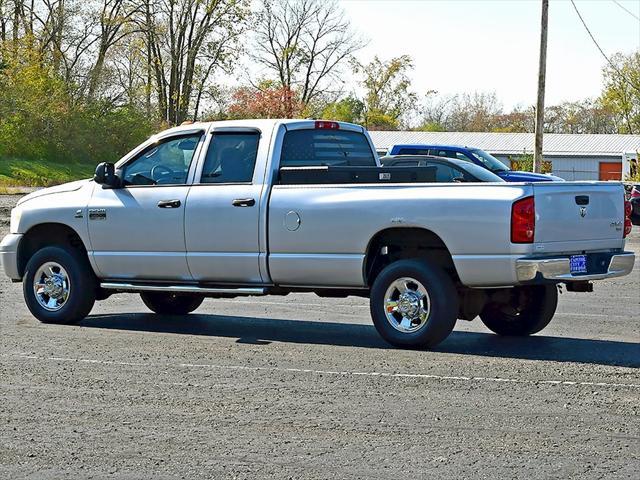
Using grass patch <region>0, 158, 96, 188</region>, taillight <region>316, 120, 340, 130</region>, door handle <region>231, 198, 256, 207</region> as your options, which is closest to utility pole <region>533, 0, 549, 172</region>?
taillight <region>316, 120, 340, 130</region>

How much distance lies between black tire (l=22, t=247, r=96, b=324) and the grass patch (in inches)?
1562

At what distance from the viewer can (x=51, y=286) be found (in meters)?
12.1

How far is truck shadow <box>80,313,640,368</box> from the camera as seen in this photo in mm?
10016

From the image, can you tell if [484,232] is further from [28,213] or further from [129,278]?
[28,213]

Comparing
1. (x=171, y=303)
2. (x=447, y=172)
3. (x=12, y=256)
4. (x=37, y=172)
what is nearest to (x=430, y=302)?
(x=171, y=303)

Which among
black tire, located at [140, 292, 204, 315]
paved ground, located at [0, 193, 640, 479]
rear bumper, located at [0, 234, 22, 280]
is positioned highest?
rear bumper, located at [0, 234, 22, 280]

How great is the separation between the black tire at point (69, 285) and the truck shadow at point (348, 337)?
22cm

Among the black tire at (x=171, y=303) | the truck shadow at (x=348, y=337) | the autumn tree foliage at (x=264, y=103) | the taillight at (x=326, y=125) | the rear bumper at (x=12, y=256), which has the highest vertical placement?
the autumn tree foliage at (x=264, y=103)

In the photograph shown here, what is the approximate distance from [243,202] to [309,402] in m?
3.60

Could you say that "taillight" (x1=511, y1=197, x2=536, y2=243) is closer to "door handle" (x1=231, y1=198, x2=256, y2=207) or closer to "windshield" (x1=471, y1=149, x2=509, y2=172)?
"door handle" (x1=231, y1=198, x2=256, y2=207)

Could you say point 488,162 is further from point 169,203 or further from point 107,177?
point 169,203

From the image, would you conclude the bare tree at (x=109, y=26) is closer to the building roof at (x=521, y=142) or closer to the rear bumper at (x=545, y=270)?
the building roof at (x=521, y=142)

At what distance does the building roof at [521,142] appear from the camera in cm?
7725

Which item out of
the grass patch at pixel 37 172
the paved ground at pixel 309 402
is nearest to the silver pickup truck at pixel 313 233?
the paved ground at pixel 309 402
